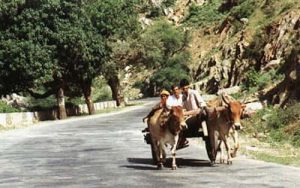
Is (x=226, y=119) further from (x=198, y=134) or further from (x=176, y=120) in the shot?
(x=198, y=134)

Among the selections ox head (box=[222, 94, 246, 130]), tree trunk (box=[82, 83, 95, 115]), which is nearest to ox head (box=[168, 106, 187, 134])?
ox head (box=[222, 94, 246, 130])

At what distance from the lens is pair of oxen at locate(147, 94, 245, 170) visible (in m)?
14.8

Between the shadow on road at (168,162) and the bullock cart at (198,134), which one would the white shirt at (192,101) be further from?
the shadow on road at (168,162)

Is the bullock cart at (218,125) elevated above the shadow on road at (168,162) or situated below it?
above

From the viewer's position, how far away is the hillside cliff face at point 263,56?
30219mm

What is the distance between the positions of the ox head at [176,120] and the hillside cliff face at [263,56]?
13.3 meters

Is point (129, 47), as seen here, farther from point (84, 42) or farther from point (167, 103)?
point (167, 103)

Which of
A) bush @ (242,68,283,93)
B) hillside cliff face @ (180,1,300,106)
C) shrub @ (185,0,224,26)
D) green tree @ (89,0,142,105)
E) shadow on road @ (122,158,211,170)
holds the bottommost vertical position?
shadow on road @ (122,158,211,170)

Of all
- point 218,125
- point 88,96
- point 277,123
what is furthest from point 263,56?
point 218,125

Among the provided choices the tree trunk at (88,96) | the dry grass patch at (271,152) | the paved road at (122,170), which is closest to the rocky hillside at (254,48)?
the dry grass patch at (271,152)

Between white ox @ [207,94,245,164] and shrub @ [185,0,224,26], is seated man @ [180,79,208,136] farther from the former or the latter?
shrub @ [185,0,224,26]

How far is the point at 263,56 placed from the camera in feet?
148

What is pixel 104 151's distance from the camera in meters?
21.6

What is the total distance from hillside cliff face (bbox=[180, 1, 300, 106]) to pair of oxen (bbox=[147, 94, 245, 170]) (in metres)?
12.2
